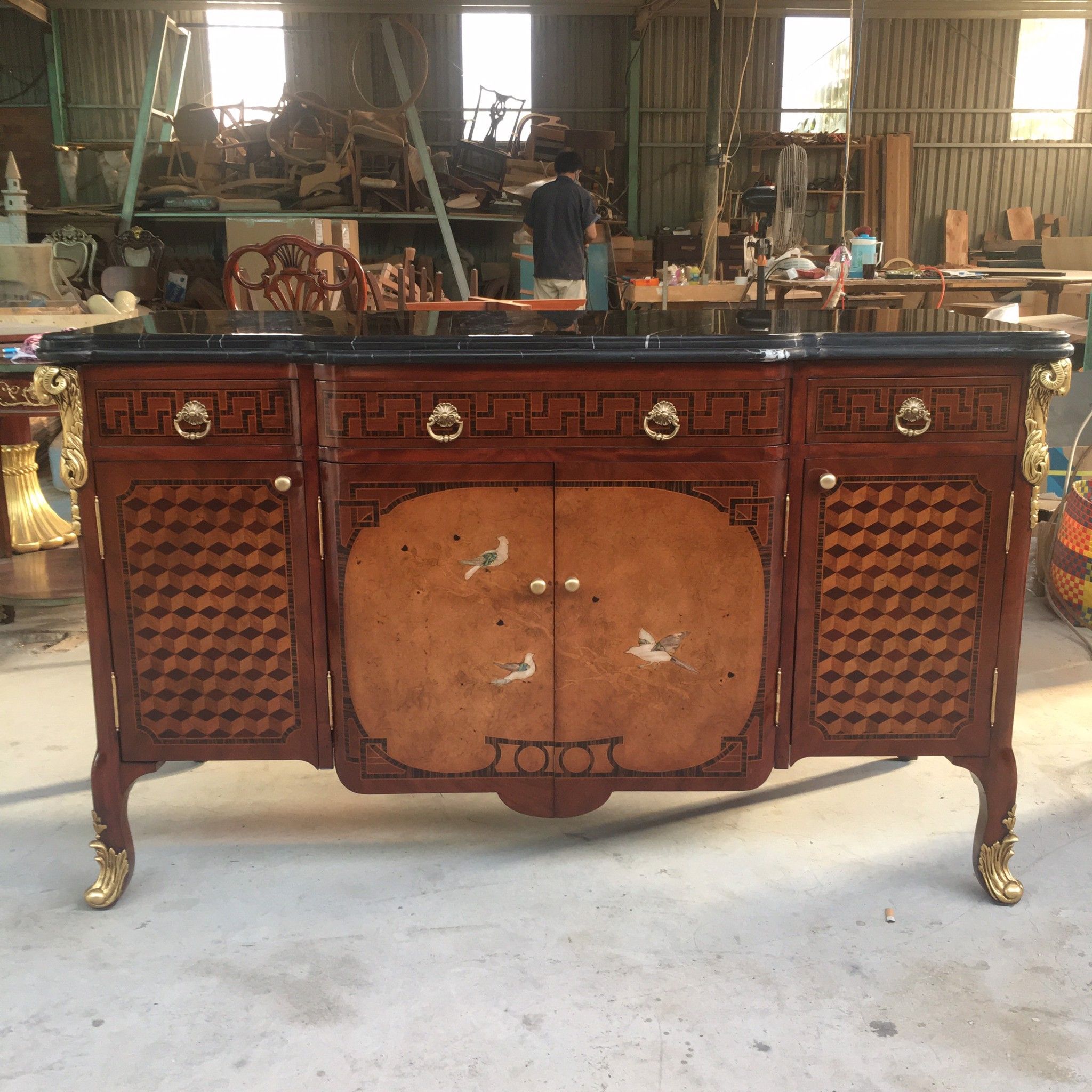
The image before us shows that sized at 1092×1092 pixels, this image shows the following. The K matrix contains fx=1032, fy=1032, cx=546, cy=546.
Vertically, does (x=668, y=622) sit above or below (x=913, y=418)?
below

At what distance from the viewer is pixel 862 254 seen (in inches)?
308

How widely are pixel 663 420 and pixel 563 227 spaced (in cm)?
593

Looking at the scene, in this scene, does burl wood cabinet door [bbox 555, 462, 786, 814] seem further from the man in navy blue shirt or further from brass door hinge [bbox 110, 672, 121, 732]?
the man in navy blue shirt

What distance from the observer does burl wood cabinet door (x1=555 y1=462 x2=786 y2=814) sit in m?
1.94

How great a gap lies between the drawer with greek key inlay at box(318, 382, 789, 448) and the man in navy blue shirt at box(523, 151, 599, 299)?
5.91m

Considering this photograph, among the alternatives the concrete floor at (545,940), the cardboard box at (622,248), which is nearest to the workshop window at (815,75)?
the cardboard box at (622,248)

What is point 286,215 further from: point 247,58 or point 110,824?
point 110,824

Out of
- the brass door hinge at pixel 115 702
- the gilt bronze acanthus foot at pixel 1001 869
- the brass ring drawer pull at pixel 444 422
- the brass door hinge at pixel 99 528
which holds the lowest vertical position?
the gilt bronze acanthus foot at pixel 1001 869

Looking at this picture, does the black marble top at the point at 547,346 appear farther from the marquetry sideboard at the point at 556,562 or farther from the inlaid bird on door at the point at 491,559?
the inlaid bird on door at the point at 491,559

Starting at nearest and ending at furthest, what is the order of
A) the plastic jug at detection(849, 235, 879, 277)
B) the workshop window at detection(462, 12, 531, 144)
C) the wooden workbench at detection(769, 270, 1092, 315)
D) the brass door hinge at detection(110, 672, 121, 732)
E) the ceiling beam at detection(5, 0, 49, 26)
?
the brass door hinge at detection(110, 672, 121, 732)
the wooden workbench at detection(769, 270, 1092, 315)
the plastic jug at detection(849, 235, 879, 277)
the ceiling beam at detection(5, 0, 49, 26)
the workshop window at detection(462, 12, 531, 144)

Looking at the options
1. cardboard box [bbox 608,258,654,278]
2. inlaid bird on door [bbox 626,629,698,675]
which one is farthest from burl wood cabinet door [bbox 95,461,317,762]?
cardboard box [bbox 608,258,654,278]

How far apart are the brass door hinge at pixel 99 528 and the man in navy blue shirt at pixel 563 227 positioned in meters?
5.97

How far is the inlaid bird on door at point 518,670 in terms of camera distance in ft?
6.68

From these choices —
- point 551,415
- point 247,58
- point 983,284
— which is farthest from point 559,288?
point 247,58
